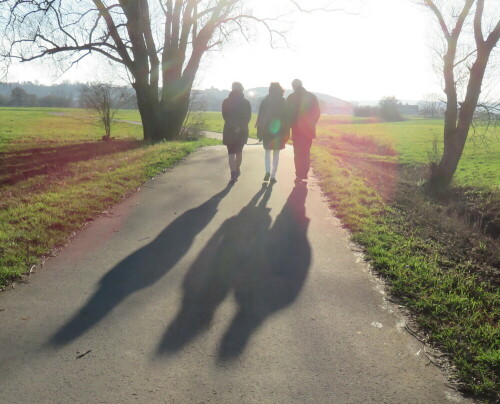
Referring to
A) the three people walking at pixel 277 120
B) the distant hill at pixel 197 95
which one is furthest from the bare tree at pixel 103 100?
the three people walking at pixel 277 120

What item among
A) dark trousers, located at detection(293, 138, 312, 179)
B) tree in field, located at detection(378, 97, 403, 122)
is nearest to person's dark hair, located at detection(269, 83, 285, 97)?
dark trousers, located at detection(293, 138, 312, 179)

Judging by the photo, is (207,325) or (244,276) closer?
(207,325)

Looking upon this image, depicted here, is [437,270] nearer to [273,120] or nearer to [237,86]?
[273,120]

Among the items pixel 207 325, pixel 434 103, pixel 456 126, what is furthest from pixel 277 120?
pixel 434 103

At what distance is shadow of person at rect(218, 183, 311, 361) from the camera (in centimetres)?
283

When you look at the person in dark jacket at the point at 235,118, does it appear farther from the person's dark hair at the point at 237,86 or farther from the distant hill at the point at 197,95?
the distant hill at the point at 197,95

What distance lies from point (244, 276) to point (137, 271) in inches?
43.5

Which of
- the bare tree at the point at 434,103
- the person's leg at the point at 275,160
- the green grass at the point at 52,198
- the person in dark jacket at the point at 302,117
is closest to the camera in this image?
the green grass at the point at 52,198

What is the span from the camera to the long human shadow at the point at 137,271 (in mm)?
Result: 2889

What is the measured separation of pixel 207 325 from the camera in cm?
290

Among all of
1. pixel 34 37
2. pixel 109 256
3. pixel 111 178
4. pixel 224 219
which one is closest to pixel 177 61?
pixel 34 37

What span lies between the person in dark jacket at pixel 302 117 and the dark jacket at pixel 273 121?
14cm

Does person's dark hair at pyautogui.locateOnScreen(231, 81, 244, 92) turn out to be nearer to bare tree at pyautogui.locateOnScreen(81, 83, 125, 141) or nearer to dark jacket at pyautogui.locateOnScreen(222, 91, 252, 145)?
dark jacket at pyautogui.locateOnScreen(222, 91, 252, 145)

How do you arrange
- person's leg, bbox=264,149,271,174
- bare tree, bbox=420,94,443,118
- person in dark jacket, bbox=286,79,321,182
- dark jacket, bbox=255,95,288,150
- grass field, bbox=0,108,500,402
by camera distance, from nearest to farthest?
grass field, bbox=0,108,500,402
person in dark jacket, bbox=286,79,321,182
dark jacket, bbox=255,95,288,150
person's leg, bbox=264,149,271,174
bare tree, bbox=420,94,443,118
